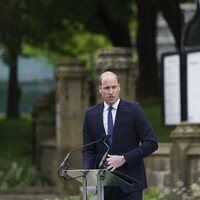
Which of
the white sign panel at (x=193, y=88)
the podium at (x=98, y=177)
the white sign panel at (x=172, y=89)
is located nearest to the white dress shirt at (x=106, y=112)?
the podium at (x=98, y=177)

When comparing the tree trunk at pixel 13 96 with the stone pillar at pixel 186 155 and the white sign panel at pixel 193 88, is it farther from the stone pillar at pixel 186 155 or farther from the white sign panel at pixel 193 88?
the stone pillar at pixel 186 155

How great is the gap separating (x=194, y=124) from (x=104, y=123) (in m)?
5.60

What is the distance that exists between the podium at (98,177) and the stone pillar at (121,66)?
949 centimetres

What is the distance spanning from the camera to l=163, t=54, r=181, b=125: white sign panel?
16.0 meters

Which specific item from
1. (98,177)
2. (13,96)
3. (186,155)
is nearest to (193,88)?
(186,155)

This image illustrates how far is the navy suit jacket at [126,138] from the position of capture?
787 centimetres

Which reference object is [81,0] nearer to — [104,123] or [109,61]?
[109,61]

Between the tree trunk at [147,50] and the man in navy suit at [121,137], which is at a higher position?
the tree trunk at [147,50]

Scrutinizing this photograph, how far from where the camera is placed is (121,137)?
314 inches

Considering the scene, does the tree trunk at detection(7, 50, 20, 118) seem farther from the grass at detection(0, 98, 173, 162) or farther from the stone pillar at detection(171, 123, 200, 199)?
the stone pillar at detection(171, 123, 200, 199)

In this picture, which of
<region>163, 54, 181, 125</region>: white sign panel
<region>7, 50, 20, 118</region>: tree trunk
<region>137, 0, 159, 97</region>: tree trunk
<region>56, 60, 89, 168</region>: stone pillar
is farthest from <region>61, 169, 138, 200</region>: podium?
<region>7, 50, 20, 118</region>: tree trunk

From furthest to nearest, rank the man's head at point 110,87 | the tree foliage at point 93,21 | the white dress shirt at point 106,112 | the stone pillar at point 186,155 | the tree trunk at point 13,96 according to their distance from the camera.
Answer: the tree trunk at point 13,96 < the tree foliage at point 93,21 < the stone pillar at point 186,155 < the white dress shirt at point 106,112 < the man's head at point 110,87

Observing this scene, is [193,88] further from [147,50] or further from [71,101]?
[147,50]

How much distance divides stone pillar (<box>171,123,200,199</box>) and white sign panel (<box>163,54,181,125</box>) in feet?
7.83
